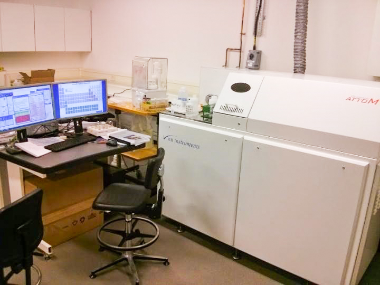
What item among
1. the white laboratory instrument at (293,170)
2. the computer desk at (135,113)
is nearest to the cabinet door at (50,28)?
the computer desk at (135,113)

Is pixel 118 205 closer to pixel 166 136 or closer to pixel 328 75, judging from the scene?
pixel 166 136

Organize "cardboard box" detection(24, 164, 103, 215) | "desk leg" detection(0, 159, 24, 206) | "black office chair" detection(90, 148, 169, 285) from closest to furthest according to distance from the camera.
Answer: "black office chair" detection(90, 148, 169, 285), "desk leg" detection(0, 159, 24, 206), "cardboard box" detection(24, 164, 103, 215)

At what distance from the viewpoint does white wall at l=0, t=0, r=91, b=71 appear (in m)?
4.43

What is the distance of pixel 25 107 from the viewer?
2.43 m

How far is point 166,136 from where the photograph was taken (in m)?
2.94

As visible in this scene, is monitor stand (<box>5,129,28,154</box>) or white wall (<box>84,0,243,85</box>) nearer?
monitor stand (<box>5,129,28,154</box>)

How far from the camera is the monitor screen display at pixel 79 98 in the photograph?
8.64 feet

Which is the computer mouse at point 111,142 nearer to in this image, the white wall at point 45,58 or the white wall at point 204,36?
the white wall at point 204,36

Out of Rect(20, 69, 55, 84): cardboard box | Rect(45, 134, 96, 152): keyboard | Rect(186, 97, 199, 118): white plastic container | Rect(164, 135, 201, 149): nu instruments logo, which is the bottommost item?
Rect(164, 135, 201, 149): nu instruments logo

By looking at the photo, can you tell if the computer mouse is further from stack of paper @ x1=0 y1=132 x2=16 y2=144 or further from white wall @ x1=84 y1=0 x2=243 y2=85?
white wall @ x1=84 y1=0 x2=243 y2=85

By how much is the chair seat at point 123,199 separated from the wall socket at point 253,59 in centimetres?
149

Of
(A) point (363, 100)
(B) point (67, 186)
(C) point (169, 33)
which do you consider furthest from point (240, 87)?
(C) point (169, 33)

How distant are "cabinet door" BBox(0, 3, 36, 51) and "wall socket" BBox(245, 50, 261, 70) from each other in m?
2.78

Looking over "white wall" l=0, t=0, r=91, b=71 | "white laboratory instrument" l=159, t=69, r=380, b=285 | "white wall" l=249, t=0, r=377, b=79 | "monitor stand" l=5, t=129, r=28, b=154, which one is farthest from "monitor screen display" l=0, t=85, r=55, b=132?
"white wall" l=0, t=0, r=91, b=71
